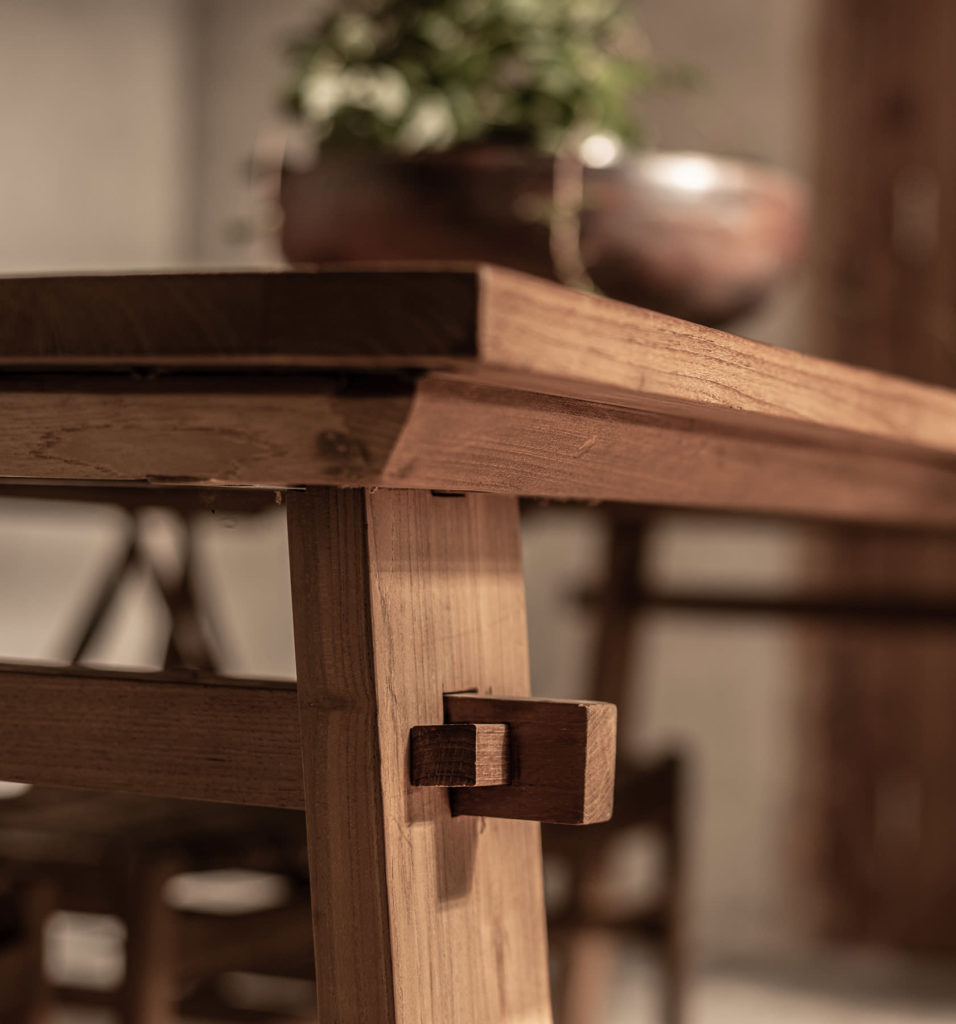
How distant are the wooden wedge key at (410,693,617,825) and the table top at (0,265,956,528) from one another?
96mm

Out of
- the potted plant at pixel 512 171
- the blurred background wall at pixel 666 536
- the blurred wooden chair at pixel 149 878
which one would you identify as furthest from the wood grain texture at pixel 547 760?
the blurred background wall at pixel 666 536

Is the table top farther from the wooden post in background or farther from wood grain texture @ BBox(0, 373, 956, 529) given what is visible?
the wooden post in background

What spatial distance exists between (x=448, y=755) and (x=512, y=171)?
0.71m

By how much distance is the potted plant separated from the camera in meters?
1.24

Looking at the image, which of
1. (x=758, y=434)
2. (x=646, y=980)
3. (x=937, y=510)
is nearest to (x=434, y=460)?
(x=758, y=434)

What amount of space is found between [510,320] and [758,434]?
42cm

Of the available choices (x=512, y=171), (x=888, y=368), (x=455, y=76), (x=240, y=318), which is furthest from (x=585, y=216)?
(x=888, y=368)

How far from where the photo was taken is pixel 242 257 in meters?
3.52

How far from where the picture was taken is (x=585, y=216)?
4.05ft

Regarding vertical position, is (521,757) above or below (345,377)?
below

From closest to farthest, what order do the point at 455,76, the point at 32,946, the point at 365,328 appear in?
1. the point at 365,328
2. the point at 32,946
3. the point at 455,76

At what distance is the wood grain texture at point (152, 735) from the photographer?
2.15ft

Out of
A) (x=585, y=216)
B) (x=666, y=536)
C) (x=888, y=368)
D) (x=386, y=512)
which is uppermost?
(x=888, y=368)

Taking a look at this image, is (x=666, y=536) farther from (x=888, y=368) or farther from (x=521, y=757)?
(x=521, y=757)
